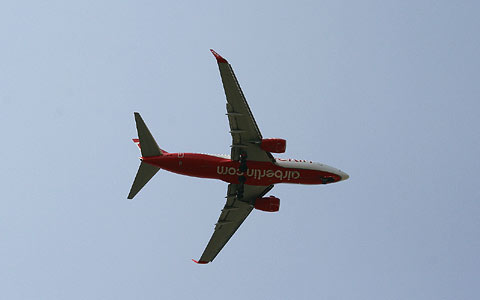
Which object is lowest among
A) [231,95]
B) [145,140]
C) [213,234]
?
[213,234]

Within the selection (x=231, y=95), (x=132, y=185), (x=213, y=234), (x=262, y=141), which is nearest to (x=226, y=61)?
(x=231, y=95)

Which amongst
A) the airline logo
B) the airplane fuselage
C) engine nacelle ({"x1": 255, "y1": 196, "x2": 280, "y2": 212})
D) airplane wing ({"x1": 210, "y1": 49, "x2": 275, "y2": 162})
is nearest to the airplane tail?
the airplane fuselage

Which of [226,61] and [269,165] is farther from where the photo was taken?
[269,165]

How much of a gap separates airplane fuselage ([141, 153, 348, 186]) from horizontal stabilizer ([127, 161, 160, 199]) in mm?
1077

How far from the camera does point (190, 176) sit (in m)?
79.1

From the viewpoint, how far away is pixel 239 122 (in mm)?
75875

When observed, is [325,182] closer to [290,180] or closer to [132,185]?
[290,180]

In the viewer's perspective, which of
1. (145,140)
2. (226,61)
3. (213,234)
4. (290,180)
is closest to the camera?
(226,61)

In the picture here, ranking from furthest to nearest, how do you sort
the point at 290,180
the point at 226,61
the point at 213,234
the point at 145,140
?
the point at 213,234 < the point at 290,180 < the point at 145,140 < the point at 226,61

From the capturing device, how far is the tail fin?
75.6 m

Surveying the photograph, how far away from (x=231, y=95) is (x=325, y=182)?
1593 centimetres

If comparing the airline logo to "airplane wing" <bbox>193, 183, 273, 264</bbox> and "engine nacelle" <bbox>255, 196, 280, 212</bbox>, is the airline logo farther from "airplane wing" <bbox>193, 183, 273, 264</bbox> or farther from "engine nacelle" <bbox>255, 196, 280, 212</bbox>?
"engine nacelle" <bbox>255, 196, 280, 212</bbox>

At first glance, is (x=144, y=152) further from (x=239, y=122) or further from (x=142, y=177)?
(x=239, y=122)

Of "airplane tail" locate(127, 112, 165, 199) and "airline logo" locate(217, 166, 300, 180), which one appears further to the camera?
"airline logo" locate(217, 166, 300, 180)
